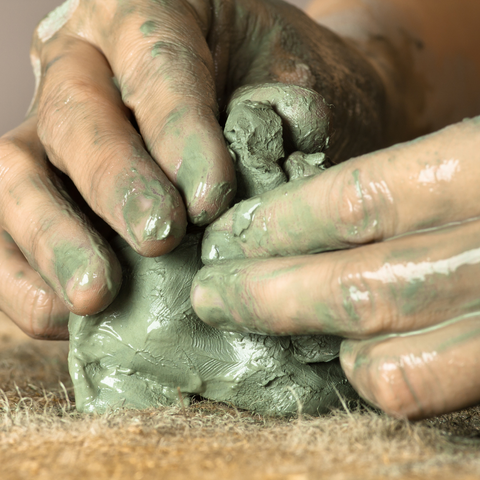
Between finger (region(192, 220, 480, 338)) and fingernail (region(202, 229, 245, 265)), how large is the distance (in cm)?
8

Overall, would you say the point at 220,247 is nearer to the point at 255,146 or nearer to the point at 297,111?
the point at 255,146

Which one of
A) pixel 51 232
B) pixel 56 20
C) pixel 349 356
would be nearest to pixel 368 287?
pixel 349 356

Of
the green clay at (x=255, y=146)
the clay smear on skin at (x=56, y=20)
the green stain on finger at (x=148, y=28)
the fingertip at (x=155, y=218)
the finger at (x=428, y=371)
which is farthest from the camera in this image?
the clay smear on skin at (x=56, y=20)

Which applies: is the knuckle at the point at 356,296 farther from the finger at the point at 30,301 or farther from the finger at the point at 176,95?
the finger at the point at 30,301

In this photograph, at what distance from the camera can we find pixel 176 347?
0.99 metres

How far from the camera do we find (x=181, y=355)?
992 mm

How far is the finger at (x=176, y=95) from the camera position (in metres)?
0.88

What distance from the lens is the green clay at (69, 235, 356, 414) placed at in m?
0.97

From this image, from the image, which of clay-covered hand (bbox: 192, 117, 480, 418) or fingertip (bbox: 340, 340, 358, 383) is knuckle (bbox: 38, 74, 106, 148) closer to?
clay-covered hand (bbox: 192, 117, 480, 418)

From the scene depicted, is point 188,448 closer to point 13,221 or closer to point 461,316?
point 461,316

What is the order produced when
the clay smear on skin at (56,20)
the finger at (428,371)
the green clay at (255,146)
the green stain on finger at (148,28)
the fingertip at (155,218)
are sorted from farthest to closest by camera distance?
the clay smear on skin at (56,20) < the green stain on finger at (148,28) < the green clay at (255,146) < the fingertip at (155,218) < the finger at (428,371)

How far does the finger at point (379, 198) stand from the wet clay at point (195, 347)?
0.49 ft

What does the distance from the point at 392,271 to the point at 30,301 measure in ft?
2.60

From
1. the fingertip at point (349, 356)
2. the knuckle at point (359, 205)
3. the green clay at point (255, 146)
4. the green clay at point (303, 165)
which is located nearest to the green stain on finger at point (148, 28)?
the green clay at point (255, 146)
